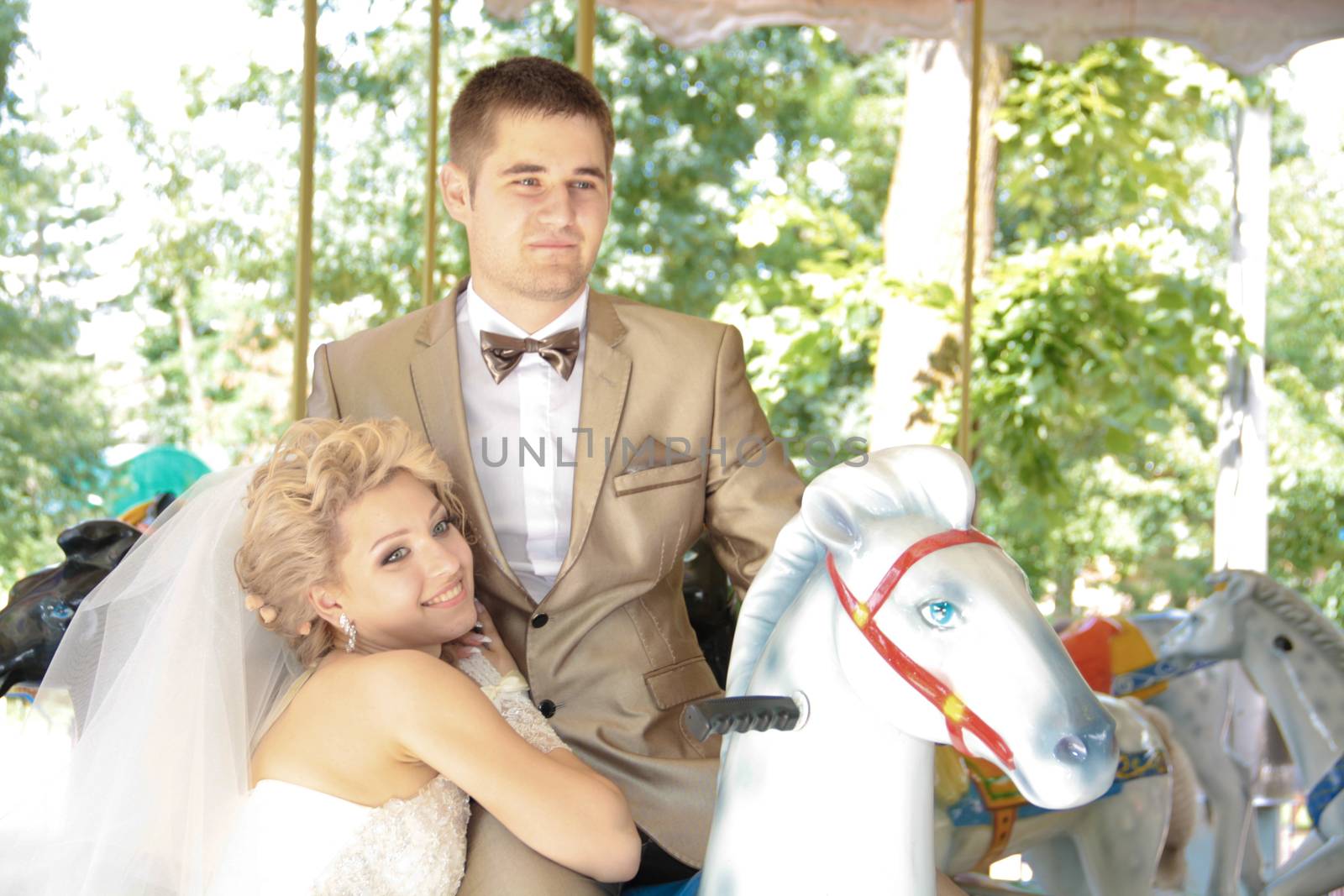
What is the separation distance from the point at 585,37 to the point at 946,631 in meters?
2.15

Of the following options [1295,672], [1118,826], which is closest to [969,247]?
[1295,672]

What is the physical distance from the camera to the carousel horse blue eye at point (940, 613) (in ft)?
3.10

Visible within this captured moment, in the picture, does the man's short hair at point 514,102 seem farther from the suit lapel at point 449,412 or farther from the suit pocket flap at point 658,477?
the suit pocket flap at point 658,477

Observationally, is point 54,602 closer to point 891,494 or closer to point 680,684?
point 680,684

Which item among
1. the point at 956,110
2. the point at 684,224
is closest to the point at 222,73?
the point at 684,224

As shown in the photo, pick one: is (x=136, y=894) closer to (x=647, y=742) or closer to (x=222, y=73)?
(x=647, y=742)

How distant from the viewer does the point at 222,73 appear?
902 cm

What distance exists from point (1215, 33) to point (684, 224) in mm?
4650

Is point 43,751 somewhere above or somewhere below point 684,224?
below

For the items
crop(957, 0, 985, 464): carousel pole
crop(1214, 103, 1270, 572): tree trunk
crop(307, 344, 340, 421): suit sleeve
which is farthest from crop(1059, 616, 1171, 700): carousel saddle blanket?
crop(1214, 103, 1270, 572): tree trunk

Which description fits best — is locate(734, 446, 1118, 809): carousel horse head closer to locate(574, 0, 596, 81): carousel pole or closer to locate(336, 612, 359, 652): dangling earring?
locate(336, 612, 359, 652): dangling earring

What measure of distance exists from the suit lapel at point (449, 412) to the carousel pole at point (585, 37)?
3.62ft

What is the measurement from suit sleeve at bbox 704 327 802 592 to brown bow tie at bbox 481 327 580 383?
0.21m

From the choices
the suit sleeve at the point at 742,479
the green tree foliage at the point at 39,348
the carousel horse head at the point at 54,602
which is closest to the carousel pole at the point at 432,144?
the carousel horse head at the point at 54,602
